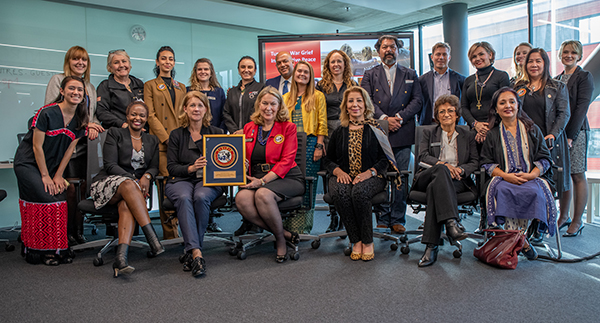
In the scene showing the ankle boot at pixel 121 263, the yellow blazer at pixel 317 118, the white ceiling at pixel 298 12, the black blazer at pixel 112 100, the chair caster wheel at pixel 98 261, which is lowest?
the chair caster wheel at pixel 98 261

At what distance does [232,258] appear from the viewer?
3.23 m

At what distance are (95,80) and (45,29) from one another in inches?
37.1

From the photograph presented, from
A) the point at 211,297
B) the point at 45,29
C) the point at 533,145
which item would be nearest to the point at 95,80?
the point at 45,29

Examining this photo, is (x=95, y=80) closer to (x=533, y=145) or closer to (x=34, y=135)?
(x=34, y=135)

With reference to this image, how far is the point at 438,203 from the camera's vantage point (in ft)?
9.81

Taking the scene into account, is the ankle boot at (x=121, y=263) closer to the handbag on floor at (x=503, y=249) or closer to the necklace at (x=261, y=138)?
the necklace at (x=261, y=138)

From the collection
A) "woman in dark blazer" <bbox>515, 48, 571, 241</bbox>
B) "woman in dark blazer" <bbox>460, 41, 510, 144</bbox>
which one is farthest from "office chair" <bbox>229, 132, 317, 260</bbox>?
"woman in dark blazer" <bbox>515, 48, 571, 241</bbox>

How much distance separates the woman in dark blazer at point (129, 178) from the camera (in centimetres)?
297

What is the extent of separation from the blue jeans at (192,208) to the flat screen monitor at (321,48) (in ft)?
10.9

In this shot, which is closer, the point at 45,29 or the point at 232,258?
the point at 232,258

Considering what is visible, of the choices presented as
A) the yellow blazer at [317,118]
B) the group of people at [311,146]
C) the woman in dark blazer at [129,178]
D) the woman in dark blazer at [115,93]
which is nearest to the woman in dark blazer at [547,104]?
the group of people at [311,146]

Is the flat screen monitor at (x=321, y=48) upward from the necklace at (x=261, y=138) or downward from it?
upward

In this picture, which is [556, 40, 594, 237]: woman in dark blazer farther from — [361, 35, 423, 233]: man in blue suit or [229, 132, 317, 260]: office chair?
[229, 132, 317, 260]: office chair

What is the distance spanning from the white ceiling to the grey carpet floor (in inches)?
182
